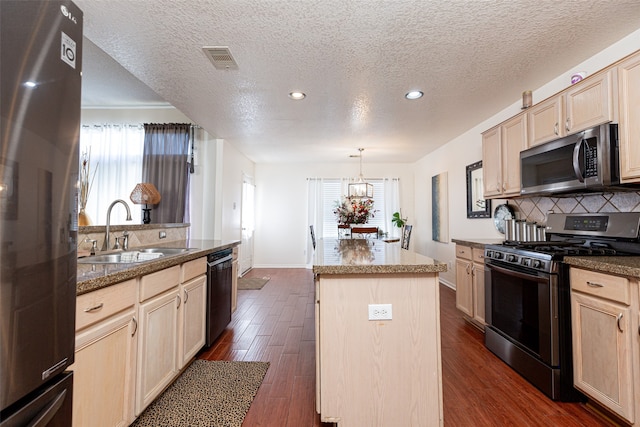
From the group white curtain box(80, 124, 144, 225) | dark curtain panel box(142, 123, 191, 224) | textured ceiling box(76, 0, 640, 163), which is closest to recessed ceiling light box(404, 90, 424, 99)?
textured ceiling box(76, 0, 640, 163)

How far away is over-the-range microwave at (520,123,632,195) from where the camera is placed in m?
1.78

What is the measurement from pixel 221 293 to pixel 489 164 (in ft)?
10.3

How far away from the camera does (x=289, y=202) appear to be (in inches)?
262

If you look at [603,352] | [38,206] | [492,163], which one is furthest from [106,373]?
[492,163]

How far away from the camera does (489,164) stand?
3076 mm

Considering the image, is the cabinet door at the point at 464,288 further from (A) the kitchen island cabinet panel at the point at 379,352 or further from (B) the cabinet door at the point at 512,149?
(A) the kitchen island cabinet panel at the point at 379,352

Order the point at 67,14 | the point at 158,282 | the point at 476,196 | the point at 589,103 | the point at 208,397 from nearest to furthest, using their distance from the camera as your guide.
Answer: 1. the point at 67,14
2. the point at 158,282
3. the point at 208,397
4. the point at 589,103
5. the point at 476,196

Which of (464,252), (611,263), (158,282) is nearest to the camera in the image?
(611,263)

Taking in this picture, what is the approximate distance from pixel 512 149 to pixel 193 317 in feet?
10.7

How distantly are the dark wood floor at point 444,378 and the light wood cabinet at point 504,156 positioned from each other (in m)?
1.51

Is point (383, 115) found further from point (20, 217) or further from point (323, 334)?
point (20, 217)

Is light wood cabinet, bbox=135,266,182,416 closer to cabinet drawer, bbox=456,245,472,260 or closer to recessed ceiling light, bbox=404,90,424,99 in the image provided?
recessed ceiling light, bbox=404,90,424,99

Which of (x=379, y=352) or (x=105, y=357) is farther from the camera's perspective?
(x=379, y=352)

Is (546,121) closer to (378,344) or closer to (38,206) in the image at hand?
(378,344)
